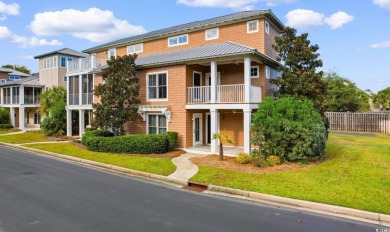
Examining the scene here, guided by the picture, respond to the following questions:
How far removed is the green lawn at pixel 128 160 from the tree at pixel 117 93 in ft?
9.13

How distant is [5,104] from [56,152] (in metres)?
28.4

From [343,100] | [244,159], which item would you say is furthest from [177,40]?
[343,100]

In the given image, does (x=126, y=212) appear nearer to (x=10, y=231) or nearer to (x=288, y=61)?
(x=10, y=231)

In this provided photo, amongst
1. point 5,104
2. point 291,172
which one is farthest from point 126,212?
point 5,104

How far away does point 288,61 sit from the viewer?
1631 centimetres

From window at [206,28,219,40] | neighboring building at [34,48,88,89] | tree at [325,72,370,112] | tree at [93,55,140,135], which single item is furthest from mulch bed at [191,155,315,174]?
neighboring building at [34,48,88,89]

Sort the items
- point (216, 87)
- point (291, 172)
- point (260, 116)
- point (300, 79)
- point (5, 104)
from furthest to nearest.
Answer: point (5, 104) → point (216, 87) → point (300, 79) → point (260, 116) → point (291, 172)

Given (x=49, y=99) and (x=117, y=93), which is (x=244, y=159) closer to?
(x=117, y=93)

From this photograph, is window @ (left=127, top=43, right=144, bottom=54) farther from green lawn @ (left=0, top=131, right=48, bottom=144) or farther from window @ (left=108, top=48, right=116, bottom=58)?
green lawn @ (left=0, top=131, right=48, bottom=144)

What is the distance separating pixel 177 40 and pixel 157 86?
5.61 meters

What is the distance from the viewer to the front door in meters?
19.1

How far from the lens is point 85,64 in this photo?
82.3 feet

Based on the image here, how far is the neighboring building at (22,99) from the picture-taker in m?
36.2

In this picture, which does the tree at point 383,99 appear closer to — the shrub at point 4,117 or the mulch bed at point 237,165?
the mulch bed at point 237,165
